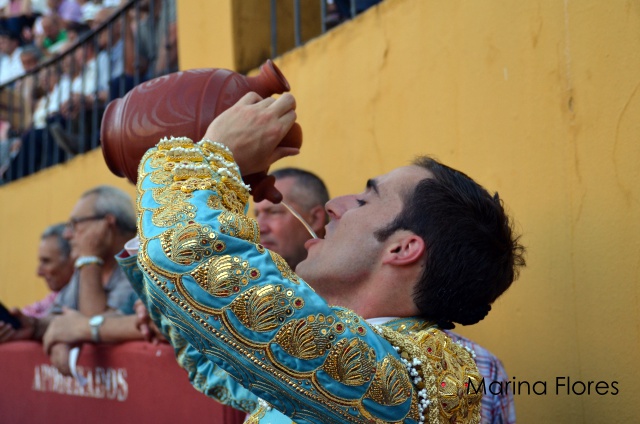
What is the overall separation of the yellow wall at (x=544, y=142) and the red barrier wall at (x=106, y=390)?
955 millimetres

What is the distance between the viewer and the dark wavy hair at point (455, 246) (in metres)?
1.81

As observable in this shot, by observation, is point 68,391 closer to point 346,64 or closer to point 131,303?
point 131,303

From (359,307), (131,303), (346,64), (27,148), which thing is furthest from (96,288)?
(27,148)

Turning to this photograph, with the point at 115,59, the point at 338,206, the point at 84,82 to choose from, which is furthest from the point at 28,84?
the point at 338,206

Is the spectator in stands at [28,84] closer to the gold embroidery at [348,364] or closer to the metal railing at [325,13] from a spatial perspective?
the metal railing at [325,13]

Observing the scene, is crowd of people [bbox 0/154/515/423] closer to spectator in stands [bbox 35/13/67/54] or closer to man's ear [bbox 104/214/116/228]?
man's ear [bbox 104/214/116/228]

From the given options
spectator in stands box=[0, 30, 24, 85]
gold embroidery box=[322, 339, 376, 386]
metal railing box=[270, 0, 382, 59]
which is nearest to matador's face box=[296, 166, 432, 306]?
gold embroidery box=[322, 339, 376, 386]

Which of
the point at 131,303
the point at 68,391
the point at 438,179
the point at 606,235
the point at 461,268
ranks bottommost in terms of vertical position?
the point at 68,391

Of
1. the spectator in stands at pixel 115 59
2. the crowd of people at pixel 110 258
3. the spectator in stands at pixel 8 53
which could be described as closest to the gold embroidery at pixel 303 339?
the crowd of people at pixel 110 258

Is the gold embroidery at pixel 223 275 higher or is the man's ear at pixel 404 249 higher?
the gold embroidery at pixel 223 275

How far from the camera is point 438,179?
1.87 meters

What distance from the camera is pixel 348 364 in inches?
58.2

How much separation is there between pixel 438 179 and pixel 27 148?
5.86 metres

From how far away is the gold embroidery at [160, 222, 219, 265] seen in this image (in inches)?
57.6
